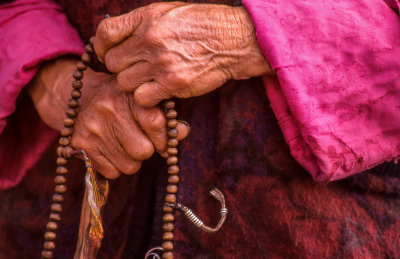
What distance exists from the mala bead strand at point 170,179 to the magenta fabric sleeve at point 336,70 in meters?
0.25

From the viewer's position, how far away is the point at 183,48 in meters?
0.73

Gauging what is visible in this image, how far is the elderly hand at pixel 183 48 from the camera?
2.37 feet

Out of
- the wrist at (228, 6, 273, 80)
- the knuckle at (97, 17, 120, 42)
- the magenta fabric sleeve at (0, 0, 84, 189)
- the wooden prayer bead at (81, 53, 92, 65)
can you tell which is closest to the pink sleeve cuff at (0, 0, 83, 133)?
the magenta fabric sleeve at (0, 0, 84, 189)

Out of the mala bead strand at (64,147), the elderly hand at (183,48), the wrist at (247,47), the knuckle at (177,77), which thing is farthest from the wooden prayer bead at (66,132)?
the wrist at (247,47)

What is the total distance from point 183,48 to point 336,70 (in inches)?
12.2

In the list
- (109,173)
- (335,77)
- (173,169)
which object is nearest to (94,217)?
(109,173)

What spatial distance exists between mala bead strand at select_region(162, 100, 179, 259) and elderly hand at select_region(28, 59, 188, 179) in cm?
2

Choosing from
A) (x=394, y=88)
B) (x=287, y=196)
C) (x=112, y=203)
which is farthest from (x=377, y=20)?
(x=112, y=203)

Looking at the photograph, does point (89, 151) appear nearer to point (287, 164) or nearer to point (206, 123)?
point (206, 123)

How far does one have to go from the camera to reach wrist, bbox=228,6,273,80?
2.39 feet

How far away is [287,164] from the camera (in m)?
0.79

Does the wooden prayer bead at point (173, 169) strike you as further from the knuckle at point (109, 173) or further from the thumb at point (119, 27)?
the thumb at point (119, 27)

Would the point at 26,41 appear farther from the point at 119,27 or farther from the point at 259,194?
the point at 259,194

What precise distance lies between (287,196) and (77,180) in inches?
26.6
